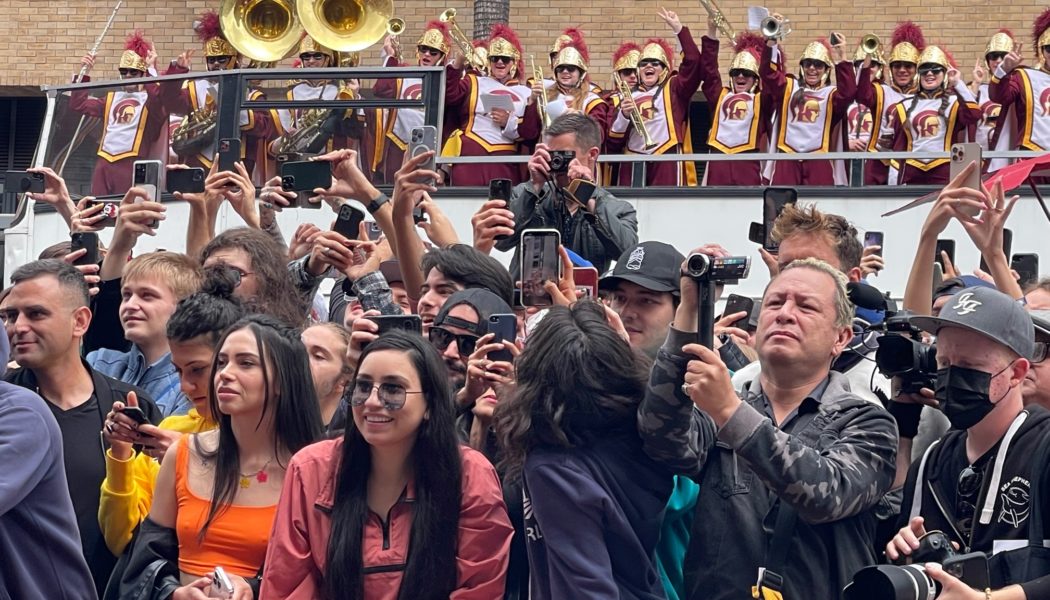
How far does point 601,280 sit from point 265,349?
1.24m

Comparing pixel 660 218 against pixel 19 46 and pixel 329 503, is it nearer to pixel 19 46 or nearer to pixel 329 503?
pixel 329 503

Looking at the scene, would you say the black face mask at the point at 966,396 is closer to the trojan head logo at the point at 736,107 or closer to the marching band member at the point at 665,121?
the marching band member at the point at 665,121

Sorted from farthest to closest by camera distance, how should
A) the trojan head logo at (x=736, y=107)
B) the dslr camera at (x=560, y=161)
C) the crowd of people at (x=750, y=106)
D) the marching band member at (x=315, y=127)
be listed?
the trojan head logo at (x=736, y=107)
the crowd of people at (x=750, y=106)
the marching band member at (x=315, y=127)
the dslr camera at (x=560, y=161)

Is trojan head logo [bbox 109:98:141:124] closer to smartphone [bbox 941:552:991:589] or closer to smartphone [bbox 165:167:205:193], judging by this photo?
smartphone [bbox 165:167:205:193]

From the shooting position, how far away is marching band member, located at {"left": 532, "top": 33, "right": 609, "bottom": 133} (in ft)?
45.9

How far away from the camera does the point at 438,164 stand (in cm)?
1361

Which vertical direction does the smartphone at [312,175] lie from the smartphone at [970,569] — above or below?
above

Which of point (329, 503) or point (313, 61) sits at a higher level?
point (313, 61)

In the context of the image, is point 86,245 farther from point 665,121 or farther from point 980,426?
point 665,121

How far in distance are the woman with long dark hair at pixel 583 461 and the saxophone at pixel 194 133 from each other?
7.24 m

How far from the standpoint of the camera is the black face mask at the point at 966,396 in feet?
15.6

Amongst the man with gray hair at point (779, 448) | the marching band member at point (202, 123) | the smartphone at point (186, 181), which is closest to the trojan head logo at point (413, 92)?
the marching band member at point (202, 123)

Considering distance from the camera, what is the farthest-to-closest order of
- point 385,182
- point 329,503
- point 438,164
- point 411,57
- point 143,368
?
point 411,57
point 438,164
point 385,182
point 143,368
point 329,503

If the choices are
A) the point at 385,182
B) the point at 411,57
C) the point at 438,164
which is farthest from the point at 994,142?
the point at 411,57
